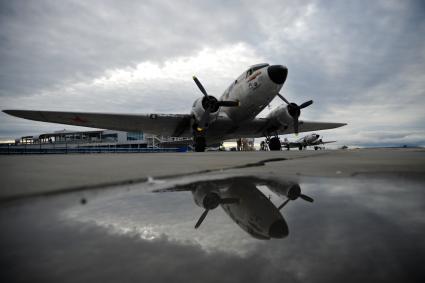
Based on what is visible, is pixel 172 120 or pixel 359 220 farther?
pixel 172 120

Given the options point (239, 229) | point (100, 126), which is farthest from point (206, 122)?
point (239, 229)

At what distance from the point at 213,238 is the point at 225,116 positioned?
19.0 m

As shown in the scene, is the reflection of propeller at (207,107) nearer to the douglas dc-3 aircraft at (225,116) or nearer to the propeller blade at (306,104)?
the douglas dc-3 aircraft at (225,116)

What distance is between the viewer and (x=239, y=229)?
126cm

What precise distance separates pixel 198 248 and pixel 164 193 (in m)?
1.14

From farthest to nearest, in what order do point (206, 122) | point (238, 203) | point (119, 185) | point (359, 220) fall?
point (206, 122)
point (119, 185)
point (238, 203)
point (359, 220)

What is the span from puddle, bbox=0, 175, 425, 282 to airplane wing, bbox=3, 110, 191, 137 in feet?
59.5

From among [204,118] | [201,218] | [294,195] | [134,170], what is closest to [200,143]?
[204,118]

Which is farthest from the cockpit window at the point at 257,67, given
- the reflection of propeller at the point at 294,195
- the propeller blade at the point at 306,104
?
the reflection of propeller at the point at 294,195

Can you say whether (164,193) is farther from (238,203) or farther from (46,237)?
(46,237)

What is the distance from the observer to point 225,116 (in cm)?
1994

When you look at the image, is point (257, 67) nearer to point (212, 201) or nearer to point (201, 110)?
point (201, 110)

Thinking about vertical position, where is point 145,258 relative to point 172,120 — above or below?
below

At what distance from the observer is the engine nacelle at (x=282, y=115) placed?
20.4 m
